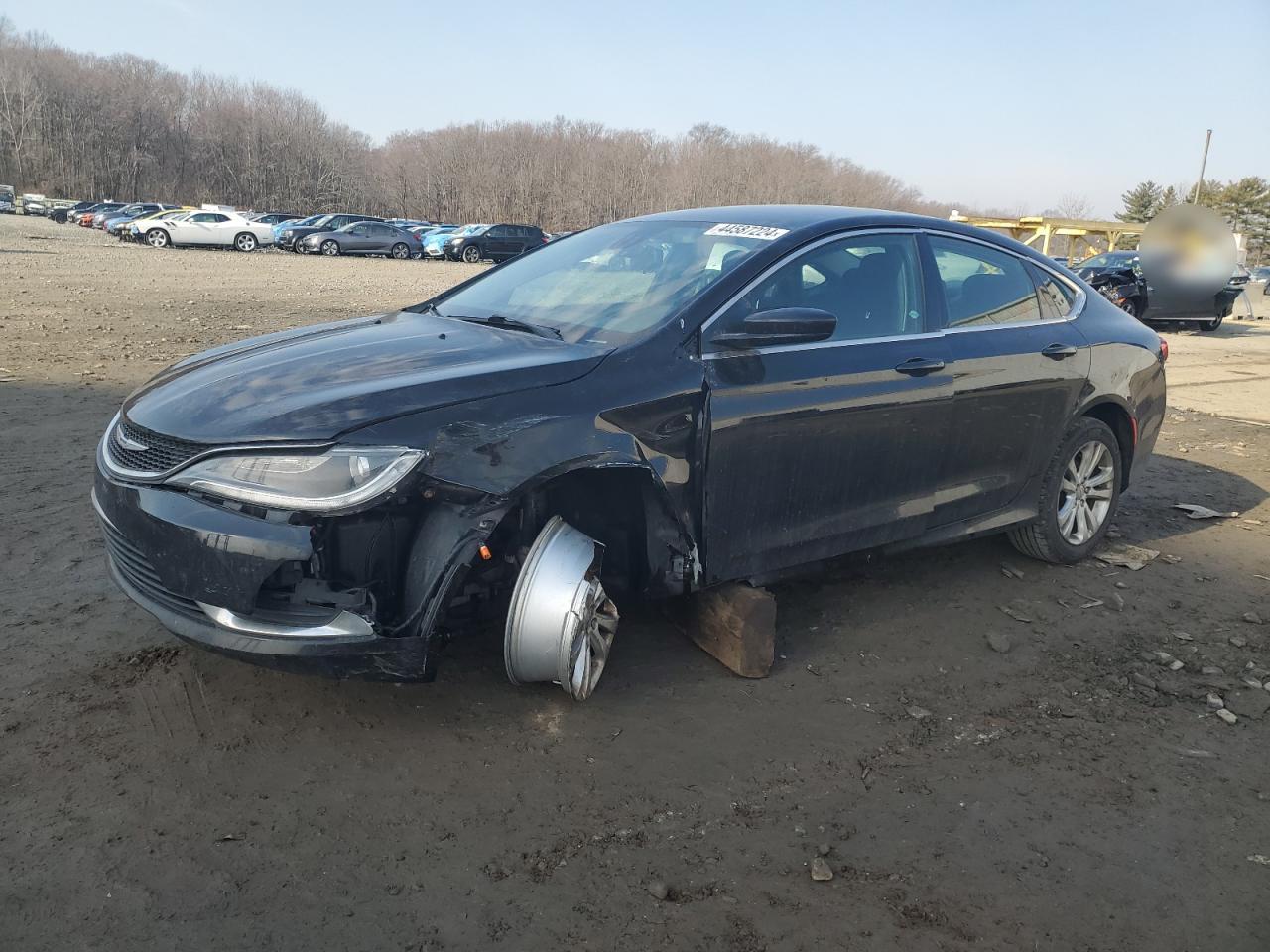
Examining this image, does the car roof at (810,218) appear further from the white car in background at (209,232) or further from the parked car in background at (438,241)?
the parked car in background at (438,241)

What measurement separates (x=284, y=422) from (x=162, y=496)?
1.45ft

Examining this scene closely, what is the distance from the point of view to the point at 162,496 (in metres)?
2.79

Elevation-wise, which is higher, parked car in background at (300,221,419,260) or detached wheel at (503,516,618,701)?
parked car in background at (300,221,419,260)

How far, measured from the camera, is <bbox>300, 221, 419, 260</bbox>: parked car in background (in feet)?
123

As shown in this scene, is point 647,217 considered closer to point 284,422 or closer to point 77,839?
point 284,422

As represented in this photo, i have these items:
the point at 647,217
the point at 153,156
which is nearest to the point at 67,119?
the point at 153,156

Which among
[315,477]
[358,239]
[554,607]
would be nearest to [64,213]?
[358,239]

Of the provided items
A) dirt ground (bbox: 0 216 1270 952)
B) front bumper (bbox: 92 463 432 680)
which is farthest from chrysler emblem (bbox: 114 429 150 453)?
dirt ground (bbox: 0 216 1270 952)

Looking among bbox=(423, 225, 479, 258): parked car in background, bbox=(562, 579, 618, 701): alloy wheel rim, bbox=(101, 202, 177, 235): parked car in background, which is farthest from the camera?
bbox=(423, 225, 479, 258): parked car in background

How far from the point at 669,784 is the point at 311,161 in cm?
10408

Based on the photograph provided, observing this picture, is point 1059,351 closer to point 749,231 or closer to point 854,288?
point 854,288

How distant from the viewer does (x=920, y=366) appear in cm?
388

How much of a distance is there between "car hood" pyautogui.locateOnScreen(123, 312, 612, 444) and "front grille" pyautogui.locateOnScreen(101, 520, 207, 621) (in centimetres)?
38

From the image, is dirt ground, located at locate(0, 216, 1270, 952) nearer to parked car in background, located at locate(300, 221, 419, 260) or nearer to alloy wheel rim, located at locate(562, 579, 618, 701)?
alloy wheel rim, located at locate(562, 579, 618, 701)
